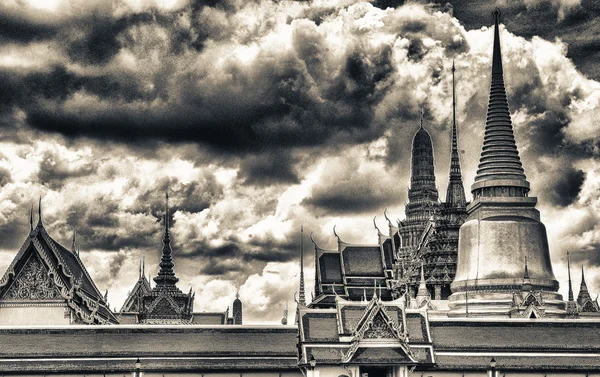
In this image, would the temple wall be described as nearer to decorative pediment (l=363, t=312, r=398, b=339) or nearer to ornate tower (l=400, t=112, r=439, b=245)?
decorative pediment (l=363, t=312, r=398, b=339)

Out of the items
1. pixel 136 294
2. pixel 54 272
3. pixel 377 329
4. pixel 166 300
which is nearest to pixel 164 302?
pixel 166 300

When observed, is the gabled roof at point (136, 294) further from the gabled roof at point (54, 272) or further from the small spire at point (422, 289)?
the gabled roof at point (54, 272)

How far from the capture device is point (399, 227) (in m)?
89.8

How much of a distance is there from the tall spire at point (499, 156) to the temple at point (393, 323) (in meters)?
0.06

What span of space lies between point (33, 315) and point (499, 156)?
28717 mm

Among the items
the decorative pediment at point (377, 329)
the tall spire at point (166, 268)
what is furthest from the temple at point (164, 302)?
the decorative pediment at point (377, 329)

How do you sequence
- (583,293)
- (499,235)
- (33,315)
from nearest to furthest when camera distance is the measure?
(33,315) < (499,235) < (583,293)

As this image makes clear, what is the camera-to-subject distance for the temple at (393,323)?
44.2m

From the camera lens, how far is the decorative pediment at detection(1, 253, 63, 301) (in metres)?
52.2

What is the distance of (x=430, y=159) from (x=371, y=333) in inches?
2118

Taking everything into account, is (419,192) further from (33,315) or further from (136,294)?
(33,315)

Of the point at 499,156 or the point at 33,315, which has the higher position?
the point at 499,156

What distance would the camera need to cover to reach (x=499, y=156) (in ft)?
218

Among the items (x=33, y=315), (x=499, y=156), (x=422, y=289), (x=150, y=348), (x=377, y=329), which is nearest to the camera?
(x=377, y=329)
